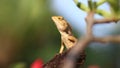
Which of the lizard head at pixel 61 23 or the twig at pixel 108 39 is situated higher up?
the twig at pixel 108 39

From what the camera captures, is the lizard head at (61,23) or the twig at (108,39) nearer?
the twig at (108,39)

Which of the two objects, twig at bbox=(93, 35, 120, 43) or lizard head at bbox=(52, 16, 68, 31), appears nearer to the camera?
twig at bbox=(93, 35, 120, 43)

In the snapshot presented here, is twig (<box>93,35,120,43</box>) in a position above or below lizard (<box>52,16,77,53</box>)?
above

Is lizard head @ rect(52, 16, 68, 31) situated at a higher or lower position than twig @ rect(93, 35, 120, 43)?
lower

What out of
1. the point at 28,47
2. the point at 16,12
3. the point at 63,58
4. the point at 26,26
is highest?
the point at 63,58

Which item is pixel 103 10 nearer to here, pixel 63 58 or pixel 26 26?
pixel 63 58

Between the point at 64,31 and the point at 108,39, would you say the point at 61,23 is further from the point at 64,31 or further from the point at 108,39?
the point at 108,39

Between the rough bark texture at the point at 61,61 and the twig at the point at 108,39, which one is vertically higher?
the twig at the point at 108,39

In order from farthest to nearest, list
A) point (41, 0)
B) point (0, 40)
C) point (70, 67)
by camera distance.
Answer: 1. point (0, 40)
2. point (41, 0)
3. point (70, 67)

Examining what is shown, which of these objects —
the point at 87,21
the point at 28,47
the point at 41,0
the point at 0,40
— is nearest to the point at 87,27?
the point at 87,21

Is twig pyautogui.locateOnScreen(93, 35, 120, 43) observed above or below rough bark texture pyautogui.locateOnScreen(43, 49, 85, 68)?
above

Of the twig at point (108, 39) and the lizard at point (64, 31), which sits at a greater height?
the twig at point (108, 39)
